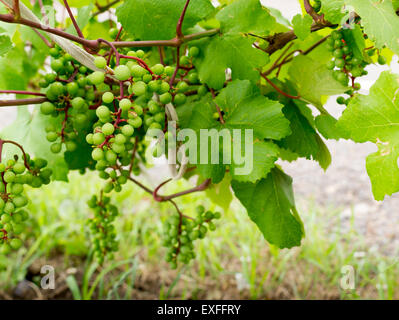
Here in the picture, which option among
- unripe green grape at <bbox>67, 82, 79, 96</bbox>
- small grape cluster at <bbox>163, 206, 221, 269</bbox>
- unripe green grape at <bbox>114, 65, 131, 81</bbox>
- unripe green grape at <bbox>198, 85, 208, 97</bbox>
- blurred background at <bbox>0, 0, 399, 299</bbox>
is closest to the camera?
unripe green grape at <bbox>114, 65, 131, 81</bbox>

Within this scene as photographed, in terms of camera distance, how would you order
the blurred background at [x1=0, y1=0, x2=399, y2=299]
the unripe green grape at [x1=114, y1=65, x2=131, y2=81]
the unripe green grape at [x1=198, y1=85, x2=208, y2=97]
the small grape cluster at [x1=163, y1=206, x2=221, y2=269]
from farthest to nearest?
the blurred background at [x1=0, y1=0, x2=399, y2=299]
the small grape cluster at [x1=163, y1=206, x2=221, y2=269]
the unripe green grape at [x1=198, y1=85, x2=208, y2=97]
the unripe green grape at [x1=114, y1=65, x2=131, y2=81]

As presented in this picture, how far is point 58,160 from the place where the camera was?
0.78m

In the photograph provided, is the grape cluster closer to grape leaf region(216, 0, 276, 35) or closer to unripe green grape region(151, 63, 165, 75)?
unripe green grape region(151, 63, 165, 75)

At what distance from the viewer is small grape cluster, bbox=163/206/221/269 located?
2.91ft

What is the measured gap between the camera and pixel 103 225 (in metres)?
0.98

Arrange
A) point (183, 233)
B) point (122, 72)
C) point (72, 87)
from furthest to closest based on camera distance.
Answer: point (183, 233), point (72, 87), point (122, 72)

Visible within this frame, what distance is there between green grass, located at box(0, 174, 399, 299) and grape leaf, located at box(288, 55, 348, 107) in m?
0.92

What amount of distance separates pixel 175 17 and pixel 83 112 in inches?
8.3

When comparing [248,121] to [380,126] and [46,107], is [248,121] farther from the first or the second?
[46,107]

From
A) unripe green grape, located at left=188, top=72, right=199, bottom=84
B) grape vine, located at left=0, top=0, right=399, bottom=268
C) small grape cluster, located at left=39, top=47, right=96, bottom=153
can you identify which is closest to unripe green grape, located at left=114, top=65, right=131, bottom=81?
grape vine, located at left=0, top=0, right=399, bottom=268

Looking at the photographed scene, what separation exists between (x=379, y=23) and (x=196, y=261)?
1.52 metres

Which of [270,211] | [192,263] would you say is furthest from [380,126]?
[192,263]
